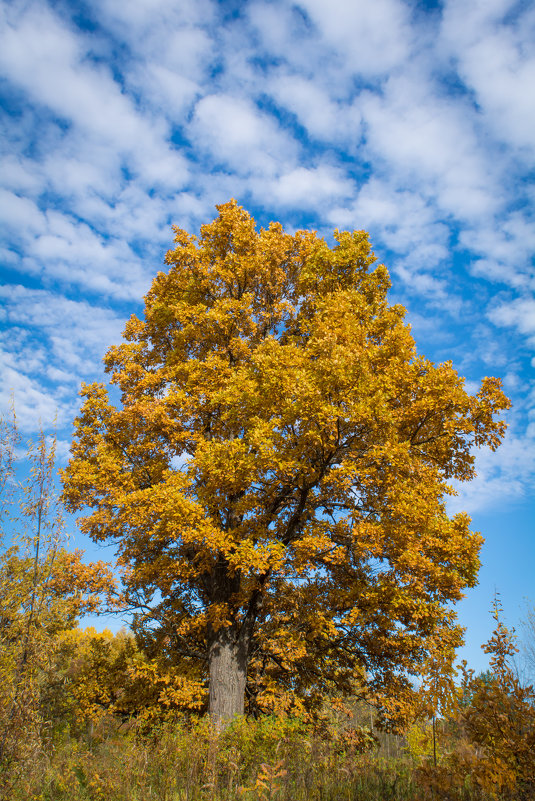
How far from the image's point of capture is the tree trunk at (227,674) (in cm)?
976

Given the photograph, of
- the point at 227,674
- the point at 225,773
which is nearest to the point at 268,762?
the point at 225,773

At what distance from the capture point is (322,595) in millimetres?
10477

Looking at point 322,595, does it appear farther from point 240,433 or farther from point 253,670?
point 240,433

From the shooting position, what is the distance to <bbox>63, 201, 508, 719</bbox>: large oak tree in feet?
28.8

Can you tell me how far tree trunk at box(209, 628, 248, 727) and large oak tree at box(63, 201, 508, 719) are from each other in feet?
0.12

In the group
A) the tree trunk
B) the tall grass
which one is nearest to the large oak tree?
the tree trunk

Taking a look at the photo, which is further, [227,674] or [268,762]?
[227,674]

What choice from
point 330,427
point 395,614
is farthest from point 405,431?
point 395,614

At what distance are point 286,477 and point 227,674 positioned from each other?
450 centimetres

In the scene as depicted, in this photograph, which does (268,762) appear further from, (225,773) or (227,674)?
(227,674)

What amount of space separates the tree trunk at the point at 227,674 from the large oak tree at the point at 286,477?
37 millimetres

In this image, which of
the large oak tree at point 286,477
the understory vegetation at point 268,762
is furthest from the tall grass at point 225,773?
the large oak tree at point 286,477

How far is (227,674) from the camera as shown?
33.0ft

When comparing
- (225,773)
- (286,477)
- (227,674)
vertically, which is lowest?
(225,773)
